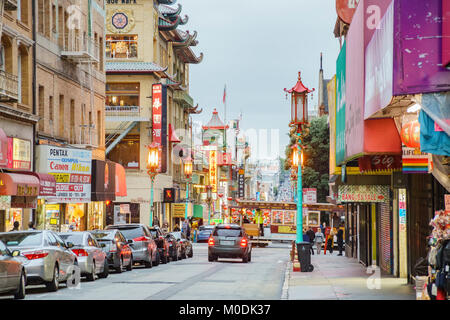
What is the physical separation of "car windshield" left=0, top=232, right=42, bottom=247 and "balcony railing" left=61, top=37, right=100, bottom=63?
2119cm

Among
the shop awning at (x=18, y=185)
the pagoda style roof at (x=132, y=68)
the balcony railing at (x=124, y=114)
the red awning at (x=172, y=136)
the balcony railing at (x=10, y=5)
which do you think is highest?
the pagoda style roof at (x=132, y=68)

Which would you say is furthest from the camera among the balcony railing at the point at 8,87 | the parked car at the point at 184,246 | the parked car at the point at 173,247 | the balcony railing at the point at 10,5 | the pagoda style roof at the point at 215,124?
the pagoda style roof at the point at 215,124

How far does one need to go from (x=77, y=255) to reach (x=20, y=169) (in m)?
11.1

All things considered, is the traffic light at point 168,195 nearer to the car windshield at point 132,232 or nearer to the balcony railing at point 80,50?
the balcony railing at point 80,50

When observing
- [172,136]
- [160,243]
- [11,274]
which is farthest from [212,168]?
[11,274]

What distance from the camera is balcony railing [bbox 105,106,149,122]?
61.8 m

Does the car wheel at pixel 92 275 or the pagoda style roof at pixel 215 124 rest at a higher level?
the pagoda style roof at pixel 215 124

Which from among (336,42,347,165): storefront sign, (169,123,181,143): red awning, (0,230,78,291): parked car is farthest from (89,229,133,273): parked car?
(169,123,181,143): red awning

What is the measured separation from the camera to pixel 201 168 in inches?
3634

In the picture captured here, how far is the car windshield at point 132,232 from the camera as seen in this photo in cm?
3087

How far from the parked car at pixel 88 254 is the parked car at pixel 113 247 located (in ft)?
3.34

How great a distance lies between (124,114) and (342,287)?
41.9 m

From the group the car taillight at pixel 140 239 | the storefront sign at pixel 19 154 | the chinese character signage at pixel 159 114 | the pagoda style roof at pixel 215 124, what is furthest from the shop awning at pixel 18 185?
the pagoda style roof at pixel 215 124

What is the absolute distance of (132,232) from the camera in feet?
102
